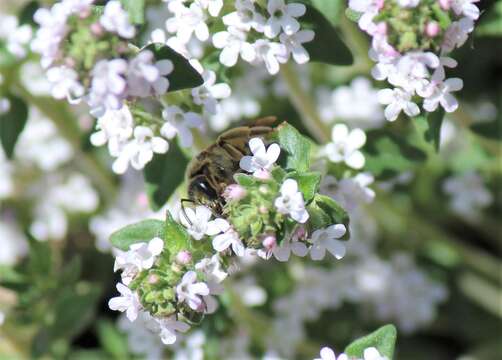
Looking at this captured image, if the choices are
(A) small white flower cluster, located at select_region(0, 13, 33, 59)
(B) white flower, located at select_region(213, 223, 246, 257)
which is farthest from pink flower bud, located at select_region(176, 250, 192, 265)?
(A) small white flower cluster, located at select_region(0, 13, 33, 59)

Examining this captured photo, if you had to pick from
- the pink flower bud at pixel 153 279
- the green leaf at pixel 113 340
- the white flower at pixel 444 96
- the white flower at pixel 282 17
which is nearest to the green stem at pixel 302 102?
the white flower at pixel 282 17

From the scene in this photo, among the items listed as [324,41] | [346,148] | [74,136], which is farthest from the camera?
[74,136]

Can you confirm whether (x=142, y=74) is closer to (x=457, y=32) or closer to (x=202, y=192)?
(x=202, y=192)

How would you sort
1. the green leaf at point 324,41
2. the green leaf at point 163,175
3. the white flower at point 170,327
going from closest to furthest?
the white flower at point 170,327, the green leaf at point 324,41, the green leaf at point 163,175

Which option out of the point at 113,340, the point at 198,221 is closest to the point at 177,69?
the point at 198,221

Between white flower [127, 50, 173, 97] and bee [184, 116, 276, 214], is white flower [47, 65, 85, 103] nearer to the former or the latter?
white flower [127, 50, 173, 97]

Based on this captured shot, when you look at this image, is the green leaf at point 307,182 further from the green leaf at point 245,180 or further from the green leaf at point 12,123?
the green leaf at point 12,123

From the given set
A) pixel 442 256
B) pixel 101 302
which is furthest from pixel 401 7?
pixel 101 302
